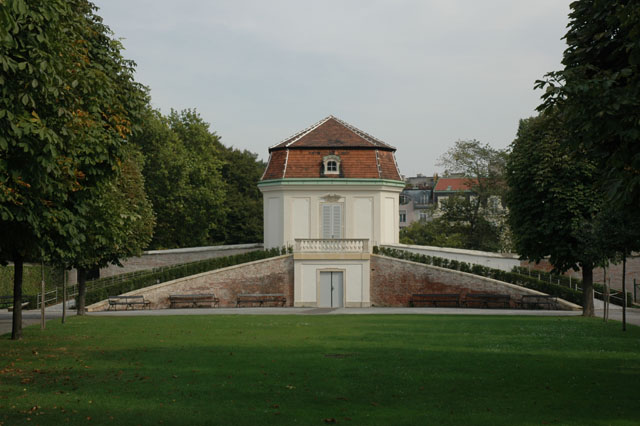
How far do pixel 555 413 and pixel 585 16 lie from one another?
7455mm

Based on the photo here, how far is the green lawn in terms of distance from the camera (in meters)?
10.8

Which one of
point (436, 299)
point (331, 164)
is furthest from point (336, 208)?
point (436, 299)

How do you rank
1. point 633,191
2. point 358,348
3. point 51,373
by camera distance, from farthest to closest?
point 358,348, point 51,373, point 633,191

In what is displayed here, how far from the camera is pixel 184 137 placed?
64.7 m

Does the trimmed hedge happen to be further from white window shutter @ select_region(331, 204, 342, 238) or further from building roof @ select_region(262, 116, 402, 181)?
building roof @ select_region(262, 116, 402, 181)

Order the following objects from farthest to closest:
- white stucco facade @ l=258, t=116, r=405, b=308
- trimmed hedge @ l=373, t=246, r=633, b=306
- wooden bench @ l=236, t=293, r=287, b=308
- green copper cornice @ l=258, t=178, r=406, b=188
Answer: white stucco facade @ l=258, t=116, r=405, b=308 < green copper cornice @ l=258, t=178, r=406, b=188 < wooden bench @ l=236, t=293, r=287, b=308 < trimmed hedge @ l=373, t=246, r=633, b=306

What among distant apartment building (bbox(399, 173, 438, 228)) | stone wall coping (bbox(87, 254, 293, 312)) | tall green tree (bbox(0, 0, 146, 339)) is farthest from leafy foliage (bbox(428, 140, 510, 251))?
distant apartment building (bbox(399, 173, 438, 228))

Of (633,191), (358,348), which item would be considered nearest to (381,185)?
(358,348)

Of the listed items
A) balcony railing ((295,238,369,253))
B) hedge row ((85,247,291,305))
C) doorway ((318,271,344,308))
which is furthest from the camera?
balcony railing ((295,238,369,253))

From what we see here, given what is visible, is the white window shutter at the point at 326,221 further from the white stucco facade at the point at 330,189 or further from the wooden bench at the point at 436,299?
the wooden bench at the point at 436,299

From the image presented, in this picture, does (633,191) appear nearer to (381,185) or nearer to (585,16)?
(585,16)

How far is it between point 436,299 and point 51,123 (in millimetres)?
33007

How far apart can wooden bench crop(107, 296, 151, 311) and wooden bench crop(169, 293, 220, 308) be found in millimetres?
1516

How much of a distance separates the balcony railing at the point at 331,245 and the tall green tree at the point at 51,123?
27.5 metres
